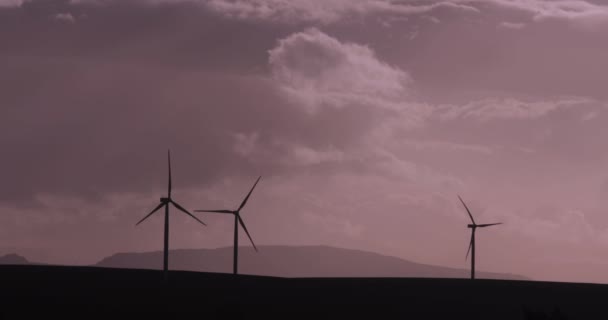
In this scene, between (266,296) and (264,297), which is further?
(266,296)

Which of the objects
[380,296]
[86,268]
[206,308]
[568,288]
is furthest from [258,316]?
[568,288]

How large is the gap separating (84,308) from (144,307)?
23.2ft

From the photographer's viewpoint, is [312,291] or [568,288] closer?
[312,291]

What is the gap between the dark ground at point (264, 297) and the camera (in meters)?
119

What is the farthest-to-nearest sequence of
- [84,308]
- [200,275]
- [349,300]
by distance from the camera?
[200,275] < [349,300] < [84,308]

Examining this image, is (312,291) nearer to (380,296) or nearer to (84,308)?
(380,296)

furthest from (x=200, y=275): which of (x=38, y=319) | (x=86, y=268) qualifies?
(x=38, y=319)

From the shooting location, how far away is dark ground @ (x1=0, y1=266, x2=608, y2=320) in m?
119

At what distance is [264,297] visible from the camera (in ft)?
447

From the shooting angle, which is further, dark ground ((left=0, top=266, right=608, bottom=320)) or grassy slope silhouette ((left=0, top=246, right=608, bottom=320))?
grassy slope silhouette ((left=0, top=246, right=608, bottom=320))

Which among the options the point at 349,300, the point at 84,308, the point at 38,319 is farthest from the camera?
the point at 349,300

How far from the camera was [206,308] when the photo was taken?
122 metres

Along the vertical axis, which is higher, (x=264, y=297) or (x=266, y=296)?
(x=266, y=296)

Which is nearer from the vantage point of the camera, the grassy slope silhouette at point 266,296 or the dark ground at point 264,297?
the dark ground at point 264,297
